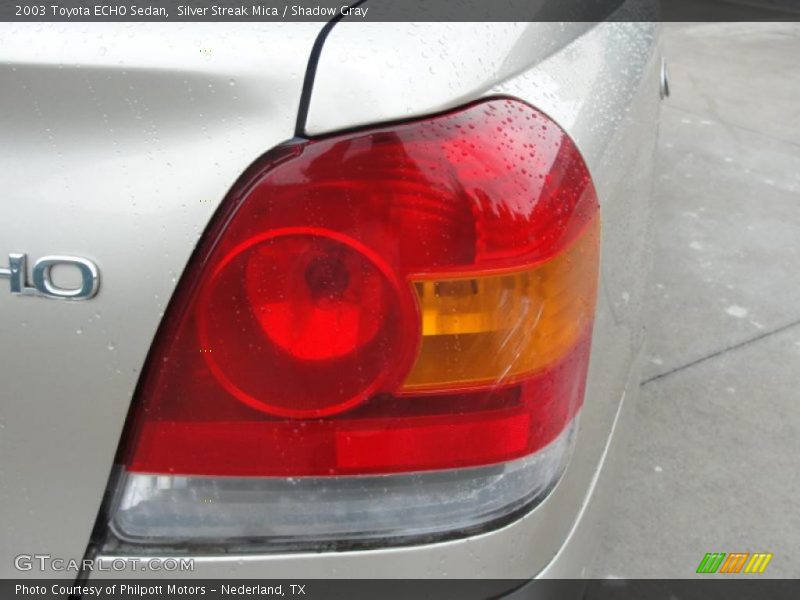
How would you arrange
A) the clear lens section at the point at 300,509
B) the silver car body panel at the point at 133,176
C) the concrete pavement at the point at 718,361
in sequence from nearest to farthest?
the silver car body panel at the point at 133,176, the clear lens section at the point at 300,509, the concrete pavement at the point at 718,361

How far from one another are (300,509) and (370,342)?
22 cm

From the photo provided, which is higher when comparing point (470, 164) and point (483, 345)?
point (470, 164)

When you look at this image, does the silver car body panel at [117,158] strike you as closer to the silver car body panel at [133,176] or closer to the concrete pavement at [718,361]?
the silver car body panel at [133,176]

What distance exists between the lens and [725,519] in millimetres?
2359

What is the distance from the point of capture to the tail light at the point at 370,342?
964 millimetres

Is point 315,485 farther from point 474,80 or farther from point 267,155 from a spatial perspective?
point 474,80

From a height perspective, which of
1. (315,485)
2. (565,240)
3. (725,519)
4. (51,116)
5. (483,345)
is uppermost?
(51,116)

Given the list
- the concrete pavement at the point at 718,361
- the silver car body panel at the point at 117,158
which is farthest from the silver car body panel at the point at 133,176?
the concrete pavement at the point at 718,361

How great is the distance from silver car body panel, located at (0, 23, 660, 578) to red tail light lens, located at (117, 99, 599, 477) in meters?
0.03

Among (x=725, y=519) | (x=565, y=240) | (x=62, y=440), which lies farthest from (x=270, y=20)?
(x=725, y=519)

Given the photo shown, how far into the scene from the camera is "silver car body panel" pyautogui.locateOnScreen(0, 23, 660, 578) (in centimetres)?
94

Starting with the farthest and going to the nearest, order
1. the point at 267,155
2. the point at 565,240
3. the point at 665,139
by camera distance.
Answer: the point at 665,139, the point at 565,240, the point at 267,155

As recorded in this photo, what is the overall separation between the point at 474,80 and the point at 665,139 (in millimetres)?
4476

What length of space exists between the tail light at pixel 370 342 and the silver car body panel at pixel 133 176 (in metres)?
0.03
